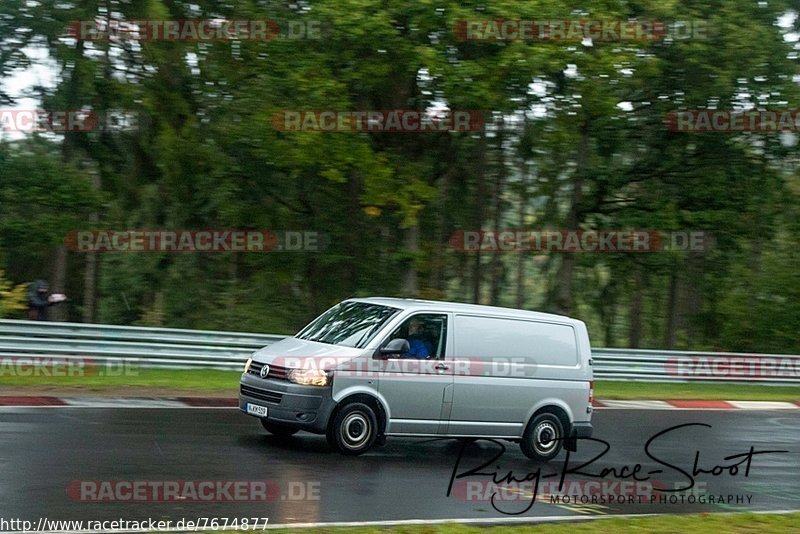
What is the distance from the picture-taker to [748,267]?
136ft

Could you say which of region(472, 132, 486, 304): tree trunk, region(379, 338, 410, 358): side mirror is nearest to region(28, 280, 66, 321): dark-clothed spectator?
region(379, 338, 410, 358): side mirror

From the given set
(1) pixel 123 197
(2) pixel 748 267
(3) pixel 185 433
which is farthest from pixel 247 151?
(2) pixel 748 267

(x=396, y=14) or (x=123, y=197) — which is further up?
(x=396, y=14)

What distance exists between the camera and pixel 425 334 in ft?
42.8

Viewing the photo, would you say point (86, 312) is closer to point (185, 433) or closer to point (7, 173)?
point (7, 173)

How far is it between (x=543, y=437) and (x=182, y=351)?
10.0 m

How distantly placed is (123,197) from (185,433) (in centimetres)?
2313

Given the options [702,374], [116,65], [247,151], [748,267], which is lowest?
[702,374]

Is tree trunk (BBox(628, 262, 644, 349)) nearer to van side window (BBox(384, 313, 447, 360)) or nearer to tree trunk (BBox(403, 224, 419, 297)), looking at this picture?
tree trunk (BBox(403, 224, 419, 297))

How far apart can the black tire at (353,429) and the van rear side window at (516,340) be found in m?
1.50

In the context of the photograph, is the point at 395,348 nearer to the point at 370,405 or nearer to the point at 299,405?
the point at 370,405

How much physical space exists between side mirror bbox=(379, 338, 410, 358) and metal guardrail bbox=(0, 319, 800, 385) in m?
8.21

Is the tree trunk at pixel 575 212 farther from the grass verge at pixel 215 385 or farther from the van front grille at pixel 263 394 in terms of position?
the van front grille at pixel 263 394

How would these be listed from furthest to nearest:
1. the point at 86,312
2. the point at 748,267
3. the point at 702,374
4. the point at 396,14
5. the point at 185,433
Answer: the point at 748,267
the point at 86,312
the point at 702,374
the point at 396,14
the point at 185,433
